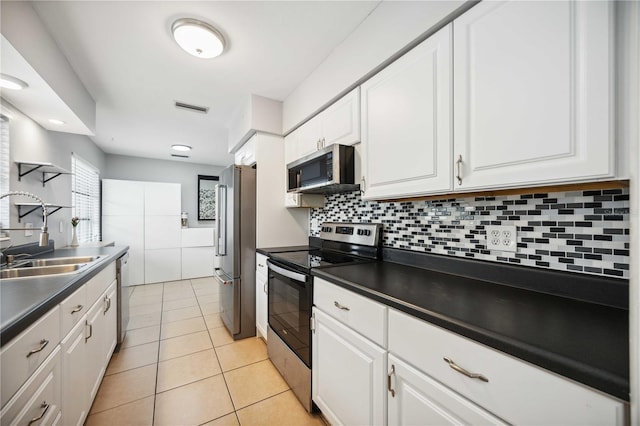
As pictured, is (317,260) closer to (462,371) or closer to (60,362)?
(462,371)

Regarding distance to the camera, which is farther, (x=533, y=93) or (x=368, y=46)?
(x=368, y=46)

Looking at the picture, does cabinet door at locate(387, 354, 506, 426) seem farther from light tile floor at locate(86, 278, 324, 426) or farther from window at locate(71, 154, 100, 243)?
window at locate(71, 154, 100, 243)

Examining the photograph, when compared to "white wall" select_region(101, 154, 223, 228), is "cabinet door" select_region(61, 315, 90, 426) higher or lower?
lower

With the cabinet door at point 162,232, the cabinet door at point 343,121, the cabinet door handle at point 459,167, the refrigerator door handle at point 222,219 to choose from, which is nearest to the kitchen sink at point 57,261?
the refrigerator door handle at point 222,219

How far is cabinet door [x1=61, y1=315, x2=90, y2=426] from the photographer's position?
1.13 metres

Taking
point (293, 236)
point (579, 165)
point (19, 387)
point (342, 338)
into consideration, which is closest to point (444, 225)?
point (579, 165)

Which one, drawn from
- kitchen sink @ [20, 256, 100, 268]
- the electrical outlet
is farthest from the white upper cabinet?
kitchen sink @ [20, 256, 100, 268]

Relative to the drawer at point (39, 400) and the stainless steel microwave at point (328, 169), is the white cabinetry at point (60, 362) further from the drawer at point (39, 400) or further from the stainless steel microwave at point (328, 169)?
the stainless steel microwave at point (328, 169)

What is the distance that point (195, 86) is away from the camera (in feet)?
7.70

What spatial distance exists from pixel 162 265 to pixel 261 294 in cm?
311

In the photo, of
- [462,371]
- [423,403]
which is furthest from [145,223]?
[462,371]

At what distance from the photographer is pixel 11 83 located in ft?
5.09

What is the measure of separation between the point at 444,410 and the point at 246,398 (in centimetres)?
136

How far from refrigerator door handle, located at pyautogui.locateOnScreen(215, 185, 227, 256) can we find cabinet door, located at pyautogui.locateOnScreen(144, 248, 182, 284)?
251 centimetres
